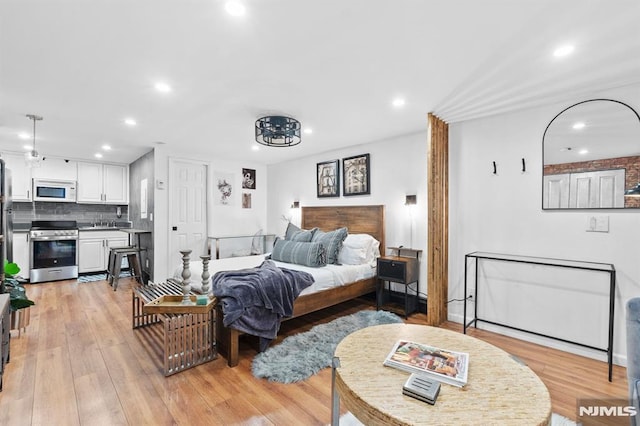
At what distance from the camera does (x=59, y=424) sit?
69.4 inches

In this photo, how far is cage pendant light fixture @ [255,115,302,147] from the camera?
10.4 feet

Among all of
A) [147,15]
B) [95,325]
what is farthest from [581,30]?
[95,325]

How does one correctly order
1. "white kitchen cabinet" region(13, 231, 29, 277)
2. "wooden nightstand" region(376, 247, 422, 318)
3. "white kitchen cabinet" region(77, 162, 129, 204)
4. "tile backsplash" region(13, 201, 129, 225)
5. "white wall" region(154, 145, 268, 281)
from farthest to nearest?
1. "white kitchen cabinet" region(77, 162, 129, 204)
2. "tile backsplash" region(13, 201, 129, 225)
3. "white kitchen cabinet" region(13, 231, 29, 277)
4. "white wall" region(154, 145, 268, 281)
5. "wooden nightstand" region(376, 247, 422, 318)

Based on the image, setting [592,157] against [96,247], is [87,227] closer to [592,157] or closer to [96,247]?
[96,247]

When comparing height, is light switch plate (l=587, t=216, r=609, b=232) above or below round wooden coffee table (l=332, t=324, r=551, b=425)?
above

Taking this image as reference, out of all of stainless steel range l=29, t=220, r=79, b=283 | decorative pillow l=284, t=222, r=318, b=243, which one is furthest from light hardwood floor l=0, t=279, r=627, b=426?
stainless steel range l=29, t=220, r=79, b=283

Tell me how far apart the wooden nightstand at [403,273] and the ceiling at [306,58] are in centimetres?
170

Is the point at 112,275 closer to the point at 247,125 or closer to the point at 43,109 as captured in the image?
the point at 43,109

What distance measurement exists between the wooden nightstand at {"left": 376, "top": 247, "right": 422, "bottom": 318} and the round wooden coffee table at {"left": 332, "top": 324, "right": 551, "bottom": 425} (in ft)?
6.50

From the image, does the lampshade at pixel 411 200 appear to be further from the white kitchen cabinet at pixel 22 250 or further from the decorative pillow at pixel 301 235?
the white kitchen cabinet at pixel 22 250

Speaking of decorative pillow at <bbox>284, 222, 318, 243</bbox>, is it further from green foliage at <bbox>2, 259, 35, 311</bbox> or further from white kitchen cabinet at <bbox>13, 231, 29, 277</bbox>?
white kitchen cabinet at <bbox>13, 231, 29, 277</bbox>

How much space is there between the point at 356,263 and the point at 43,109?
384cm

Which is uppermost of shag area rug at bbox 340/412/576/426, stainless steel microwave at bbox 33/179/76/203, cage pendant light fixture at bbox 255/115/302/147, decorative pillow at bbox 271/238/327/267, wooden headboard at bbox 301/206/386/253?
cage pendant light fixture at bbox 255/115/302/147

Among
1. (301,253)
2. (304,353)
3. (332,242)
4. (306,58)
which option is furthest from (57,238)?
(306,58)
